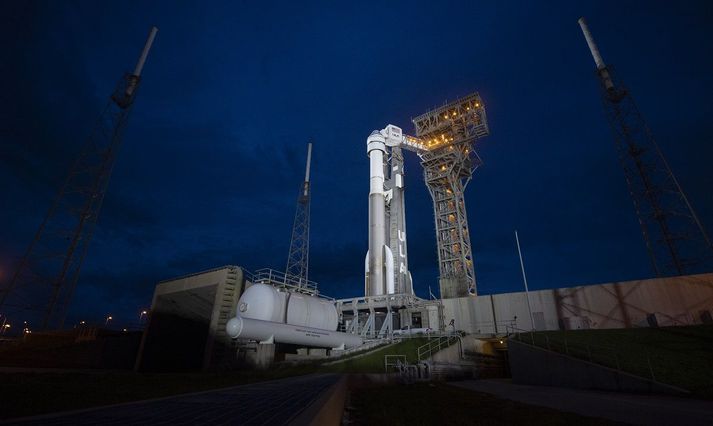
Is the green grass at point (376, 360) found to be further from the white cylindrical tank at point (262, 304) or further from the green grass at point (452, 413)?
the green grass at point (452, 413)

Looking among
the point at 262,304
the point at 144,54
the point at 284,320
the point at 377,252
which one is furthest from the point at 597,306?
the point at 144,54

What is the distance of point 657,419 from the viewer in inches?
349

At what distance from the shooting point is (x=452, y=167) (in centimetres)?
5712

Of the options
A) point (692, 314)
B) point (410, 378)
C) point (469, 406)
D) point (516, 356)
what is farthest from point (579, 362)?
point (692, 314)

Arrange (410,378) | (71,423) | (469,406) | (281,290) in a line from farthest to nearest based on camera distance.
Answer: (281,290) → (410,378) → (469,406) → (71,423)

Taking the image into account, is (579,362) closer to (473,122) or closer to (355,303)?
(355,303)

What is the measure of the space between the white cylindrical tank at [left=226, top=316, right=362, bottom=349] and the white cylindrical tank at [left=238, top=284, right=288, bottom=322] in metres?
1.81

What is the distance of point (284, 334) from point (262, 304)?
3.11m

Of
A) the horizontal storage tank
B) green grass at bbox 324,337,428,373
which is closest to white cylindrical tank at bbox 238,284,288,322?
the horizontal storage tank

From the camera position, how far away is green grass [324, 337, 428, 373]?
21587 mm

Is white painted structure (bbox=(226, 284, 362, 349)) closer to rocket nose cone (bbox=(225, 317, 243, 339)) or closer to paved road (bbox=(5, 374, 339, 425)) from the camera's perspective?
rocket nose cone (bbox=(225, 317, 243, 339))

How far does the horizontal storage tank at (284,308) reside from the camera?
82.6ft

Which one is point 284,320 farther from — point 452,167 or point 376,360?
point 452,167

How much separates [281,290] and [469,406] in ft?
67.0
